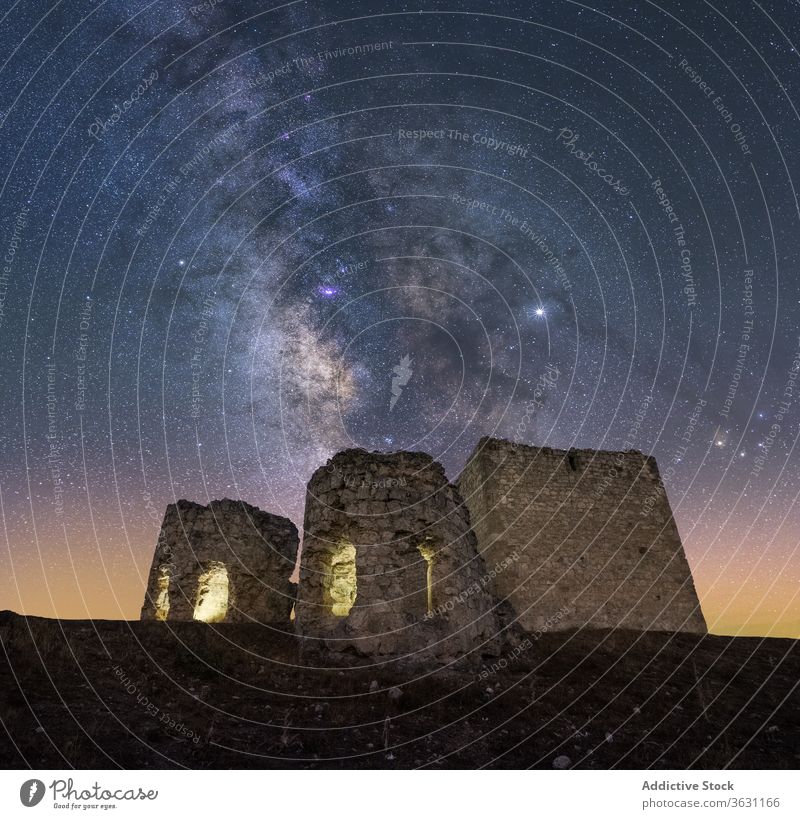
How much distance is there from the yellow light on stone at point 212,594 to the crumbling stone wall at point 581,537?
8.74 m

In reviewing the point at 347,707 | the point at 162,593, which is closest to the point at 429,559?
the point at 347,707

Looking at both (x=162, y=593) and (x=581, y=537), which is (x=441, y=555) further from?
(x=162, y=593)

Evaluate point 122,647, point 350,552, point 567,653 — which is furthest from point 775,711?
point 122,647

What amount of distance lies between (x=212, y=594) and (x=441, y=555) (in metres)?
9.66

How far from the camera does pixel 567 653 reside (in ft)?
37.0

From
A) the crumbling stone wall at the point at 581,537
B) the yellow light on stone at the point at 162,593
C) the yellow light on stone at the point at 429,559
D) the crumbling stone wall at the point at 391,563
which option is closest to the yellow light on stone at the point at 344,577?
the crumbling stone wall at the point at 391,563

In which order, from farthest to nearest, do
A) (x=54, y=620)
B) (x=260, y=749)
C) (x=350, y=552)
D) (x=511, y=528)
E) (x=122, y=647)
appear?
(x=511, y=528)
(x=350, y=552)
(x=54, y=620)
(x=122, y=647)
(x=260, y=749)

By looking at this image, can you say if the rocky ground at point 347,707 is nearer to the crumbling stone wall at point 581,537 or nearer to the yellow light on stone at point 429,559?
the yellow light on stone at point 429,559

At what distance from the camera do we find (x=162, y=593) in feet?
51.7

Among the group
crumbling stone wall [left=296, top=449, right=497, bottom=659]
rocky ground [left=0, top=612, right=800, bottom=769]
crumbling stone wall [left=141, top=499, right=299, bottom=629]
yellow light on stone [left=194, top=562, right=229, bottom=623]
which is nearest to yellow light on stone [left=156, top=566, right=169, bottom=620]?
crumbling stone wall [left=141, top=499, right=299, bottom=629]

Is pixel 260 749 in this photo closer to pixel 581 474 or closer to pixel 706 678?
pixel 706 678

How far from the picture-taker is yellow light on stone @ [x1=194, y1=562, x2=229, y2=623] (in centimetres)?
1563

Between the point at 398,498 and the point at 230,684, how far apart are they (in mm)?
4539
